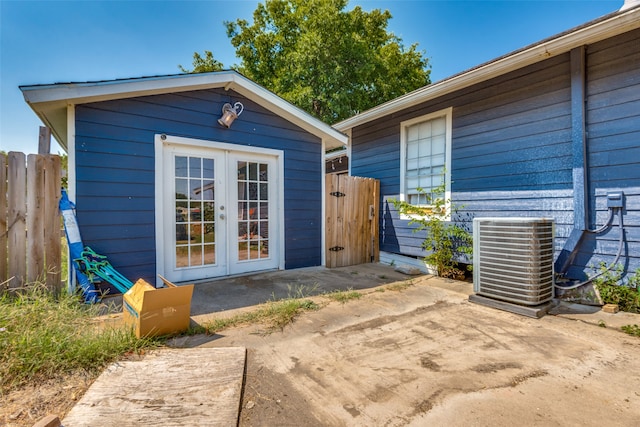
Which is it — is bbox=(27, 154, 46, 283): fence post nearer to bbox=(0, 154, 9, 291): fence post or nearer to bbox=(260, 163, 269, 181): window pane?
bbox=(0, 154, 9, 291): fence post

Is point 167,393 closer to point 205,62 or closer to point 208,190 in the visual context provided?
point 208,190

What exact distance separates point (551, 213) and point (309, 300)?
122 inches

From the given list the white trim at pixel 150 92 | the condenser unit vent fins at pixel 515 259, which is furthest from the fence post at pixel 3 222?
the condenser unit vent fins at pixel 515 259

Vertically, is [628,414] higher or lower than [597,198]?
lower

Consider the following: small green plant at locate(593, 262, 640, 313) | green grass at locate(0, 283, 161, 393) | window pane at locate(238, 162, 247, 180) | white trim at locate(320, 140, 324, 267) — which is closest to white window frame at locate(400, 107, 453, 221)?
white trim at locate(320, 140, 324, 267)

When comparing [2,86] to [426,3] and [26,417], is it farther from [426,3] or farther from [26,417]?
[426,3]

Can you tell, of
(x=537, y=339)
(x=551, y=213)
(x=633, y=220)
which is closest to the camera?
(x=537, y=339)

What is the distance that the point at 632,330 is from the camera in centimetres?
248

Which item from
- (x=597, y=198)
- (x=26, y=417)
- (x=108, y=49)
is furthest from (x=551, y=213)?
(x=108, y=49)

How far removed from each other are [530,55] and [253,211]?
13.5 ft

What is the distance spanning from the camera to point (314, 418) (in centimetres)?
149

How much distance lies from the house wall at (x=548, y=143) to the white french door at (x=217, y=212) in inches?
104

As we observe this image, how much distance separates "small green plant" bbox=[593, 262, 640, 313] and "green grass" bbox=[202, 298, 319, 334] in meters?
3.04

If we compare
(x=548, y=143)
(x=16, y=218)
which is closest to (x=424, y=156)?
(x=548, y=143)
